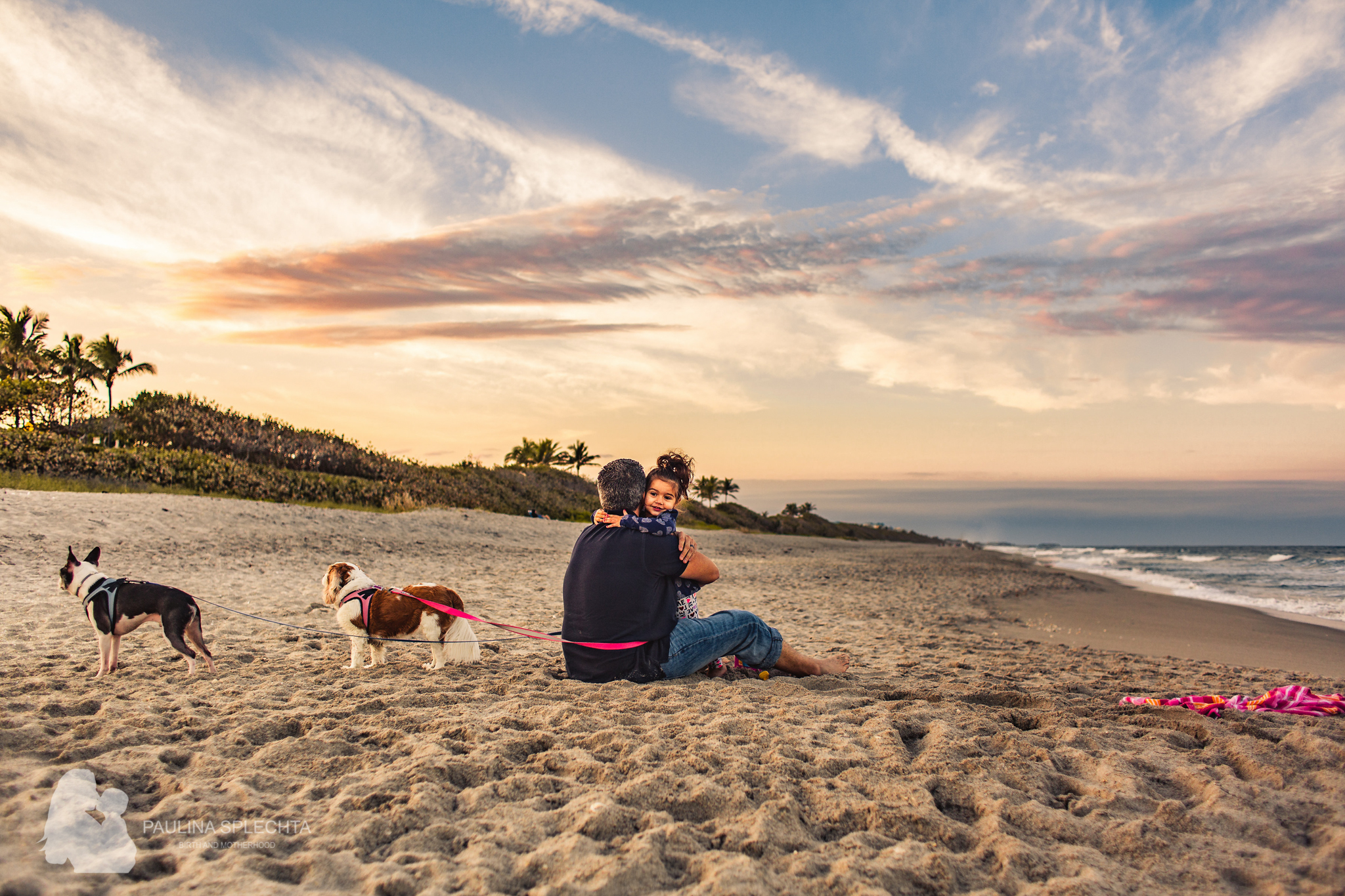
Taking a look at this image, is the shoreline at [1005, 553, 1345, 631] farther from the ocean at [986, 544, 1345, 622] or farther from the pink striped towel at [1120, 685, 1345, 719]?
the pink striped towel at [1120, 685, 1345, 719]

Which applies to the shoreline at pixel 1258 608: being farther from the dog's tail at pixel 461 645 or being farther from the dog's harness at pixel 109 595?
the dog's harness at pixel 109 595

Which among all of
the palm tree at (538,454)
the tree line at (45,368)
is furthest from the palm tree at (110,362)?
the palm tree at (538,454)

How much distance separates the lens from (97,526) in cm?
1294

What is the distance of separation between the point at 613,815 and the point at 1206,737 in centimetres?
346

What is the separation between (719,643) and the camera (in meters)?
4.92

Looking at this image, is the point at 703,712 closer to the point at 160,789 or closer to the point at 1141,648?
the point at 160,789

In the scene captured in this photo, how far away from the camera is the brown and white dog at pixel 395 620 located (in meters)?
5.32

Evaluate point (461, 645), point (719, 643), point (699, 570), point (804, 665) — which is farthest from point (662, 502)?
point (461, 645)

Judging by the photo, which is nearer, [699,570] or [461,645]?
[699,570]

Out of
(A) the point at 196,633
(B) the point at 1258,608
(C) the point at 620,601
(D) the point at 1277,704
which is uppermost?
(C) the point at 620,601

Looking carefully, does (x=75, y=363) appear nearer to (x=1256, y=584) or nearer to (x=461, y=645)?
(x=461, y=645)
